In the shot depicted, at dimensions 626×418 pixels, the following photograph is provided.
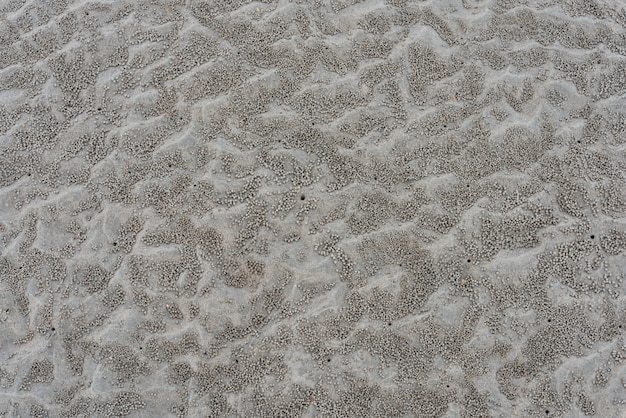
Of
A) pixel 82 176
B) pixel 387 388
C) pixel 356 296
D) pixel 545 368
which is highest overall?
pixel 82 176

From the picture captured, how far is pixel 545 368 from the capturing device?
13.1 feet

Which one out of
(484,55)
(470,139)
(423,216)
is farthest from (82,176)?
(484,55)

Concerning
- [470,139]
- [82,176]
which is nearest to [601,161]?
[470,139]

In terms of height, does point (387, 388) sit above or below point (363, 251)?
below

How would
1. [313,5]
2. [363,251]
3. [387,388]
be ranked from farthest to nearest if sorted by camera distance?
[313,5], [363,251], [387,388]

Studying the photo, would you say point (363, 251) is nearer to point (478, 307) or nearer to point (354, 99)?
point (478, 307)

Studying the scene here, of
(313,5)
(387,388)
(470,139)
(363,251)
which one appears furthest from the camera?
(313,5)

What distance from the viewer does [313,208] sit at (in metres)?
4.33

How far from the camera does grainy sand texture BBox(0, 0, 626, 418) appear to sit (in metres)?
4.01

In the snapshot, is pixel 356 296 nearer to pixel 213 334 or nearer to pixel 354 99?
pixel 213 334

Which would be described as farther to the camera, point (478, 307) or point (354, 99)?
point (354, 99)

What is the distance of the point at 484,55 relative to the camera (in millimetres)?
4793

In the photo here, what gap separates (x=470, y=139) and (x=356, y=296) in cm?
184

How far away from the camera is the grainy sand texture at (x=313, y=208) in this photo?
4012 millimetres
